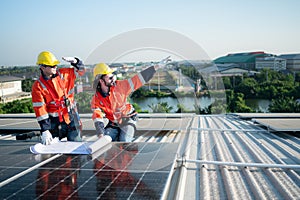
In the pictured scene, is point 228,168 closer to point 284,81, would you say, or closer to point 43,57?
point 43,57

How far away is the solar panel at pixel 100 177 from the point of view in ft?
9.55

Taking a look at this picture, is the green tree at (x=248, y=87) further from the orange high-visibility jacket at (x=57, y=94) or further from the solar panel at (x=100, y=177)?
the solar panel at (x=100, y=177)

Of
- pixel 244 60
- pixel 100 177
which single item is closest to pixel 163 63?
pixel 100 177

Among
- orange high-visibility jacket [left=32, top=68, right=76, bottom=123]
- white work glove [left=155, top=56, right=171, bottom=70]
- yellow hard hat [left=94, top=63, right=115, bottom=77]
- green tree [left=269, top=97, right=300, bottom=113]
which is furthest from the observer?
green tree [left=269, top=97, right=300, bottom=113]

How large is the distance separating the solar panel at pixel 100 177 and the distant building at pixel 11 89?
1700 inches

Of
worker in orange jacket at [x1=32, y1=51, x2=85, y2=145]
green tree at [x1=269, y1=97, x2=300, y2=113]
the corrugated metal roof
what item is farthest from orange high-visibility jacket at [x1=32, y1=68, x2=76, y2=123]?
green tree at [x1=269, y1=97, x2=300, y2=113]

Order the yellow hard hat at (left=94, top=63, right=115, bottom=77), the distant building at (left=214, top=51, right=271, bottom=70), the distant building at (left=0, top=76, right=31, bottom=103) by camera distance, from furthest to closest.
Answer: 1. the distant building at (left=214, top=51, right=271, bottom=70)
2. the distant building at (left=0, top=76, right=31, bottom=103)
3. the yellow hard hat at (left=94, top=63, right=115, bottom=77)

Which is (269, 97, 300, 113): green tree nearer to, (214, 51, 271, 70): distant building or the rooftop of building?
(214, 51, 271, 70): distant building

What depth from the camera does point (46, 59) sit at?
17.2ft

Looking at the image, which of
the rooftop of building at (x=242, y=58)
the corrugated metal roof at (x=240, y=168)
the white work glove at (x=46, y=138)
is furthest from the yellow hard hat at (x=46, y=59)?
the rooftop of building at (x=242, y=58)

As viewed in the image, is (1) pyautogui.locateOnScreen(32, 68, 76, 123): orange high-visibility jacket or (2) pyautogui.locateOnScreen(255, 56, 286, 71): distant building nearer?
(1) pyautogui.locateOnScreen(32, 68, 76, 123): orange high-visibility jacket

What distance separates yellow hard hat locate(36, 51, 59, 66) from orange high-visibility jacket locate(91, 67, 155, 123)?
3.14 ft

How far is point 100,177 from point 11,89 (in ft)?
160

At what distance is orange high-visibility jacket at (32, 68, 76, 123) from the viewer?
5191mm
